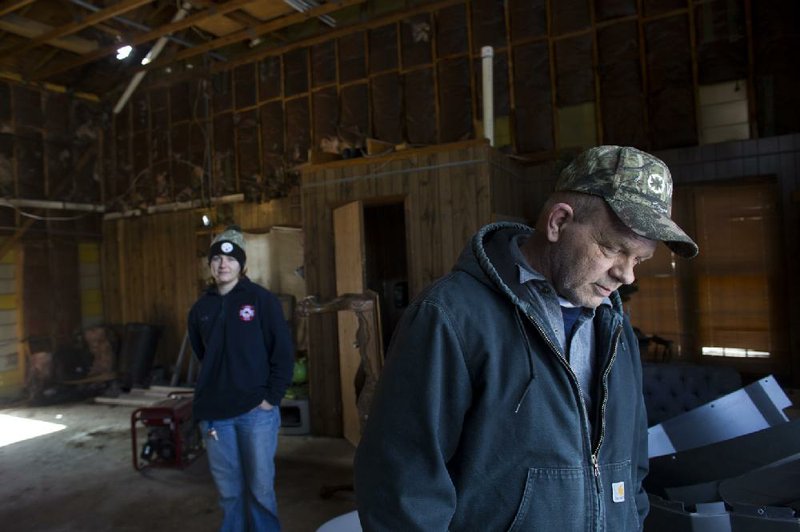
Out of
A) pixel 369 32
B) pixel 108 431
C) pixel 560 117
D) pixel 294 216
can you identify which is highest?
pixel 369 32

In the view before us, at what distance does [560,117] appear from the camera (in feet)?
21.3

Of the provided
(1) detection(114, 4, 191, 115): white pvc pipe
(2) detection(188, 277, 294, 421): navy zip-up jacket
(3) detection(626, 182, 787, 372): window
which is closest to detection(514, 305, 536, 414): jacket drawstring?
(2) detection(188, 277, 294, 421): navy zip-up jacket

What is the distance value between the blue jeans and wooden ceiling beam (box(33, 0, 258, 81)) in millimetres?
5358

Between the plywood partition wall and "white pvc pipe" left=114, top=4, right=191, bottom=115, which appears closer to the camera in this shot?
the plywood partition wall

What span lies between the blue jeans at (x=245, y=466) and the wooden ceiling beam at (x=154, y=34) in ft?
17.6

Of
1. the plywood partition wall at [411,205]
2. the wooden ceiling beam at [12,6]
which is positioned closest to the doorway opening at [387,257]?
the plywood partition wall at [411,205]

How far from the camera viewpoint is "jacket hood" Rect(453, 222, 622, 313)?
50.3 inches

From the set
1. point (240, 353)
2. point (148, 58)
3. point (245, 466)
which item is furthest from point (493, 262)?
point (148, 58)

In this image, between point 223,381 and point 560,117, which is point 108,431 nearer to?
point 223,381

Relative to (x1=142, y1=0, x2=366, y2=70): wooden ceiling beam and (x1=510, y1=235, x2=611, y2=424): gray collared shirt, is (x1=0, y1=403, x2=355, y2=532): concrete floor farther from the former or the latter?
(x1=142, y1=0, x2=366, y2=70): wooden ceiling beam

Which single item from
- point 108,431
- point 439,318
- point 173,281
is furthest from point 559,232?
point 173,281

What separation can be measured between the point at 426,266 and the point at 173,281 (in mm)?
5361

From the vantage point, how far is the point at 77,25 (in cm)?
711

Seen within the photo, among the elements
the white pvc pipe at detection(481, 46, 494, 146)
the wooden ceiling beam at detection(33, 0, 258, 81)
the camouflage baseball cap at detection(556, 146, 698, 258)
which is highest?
the wooden ceiling beam at detection(33, 0, 258, 81)
